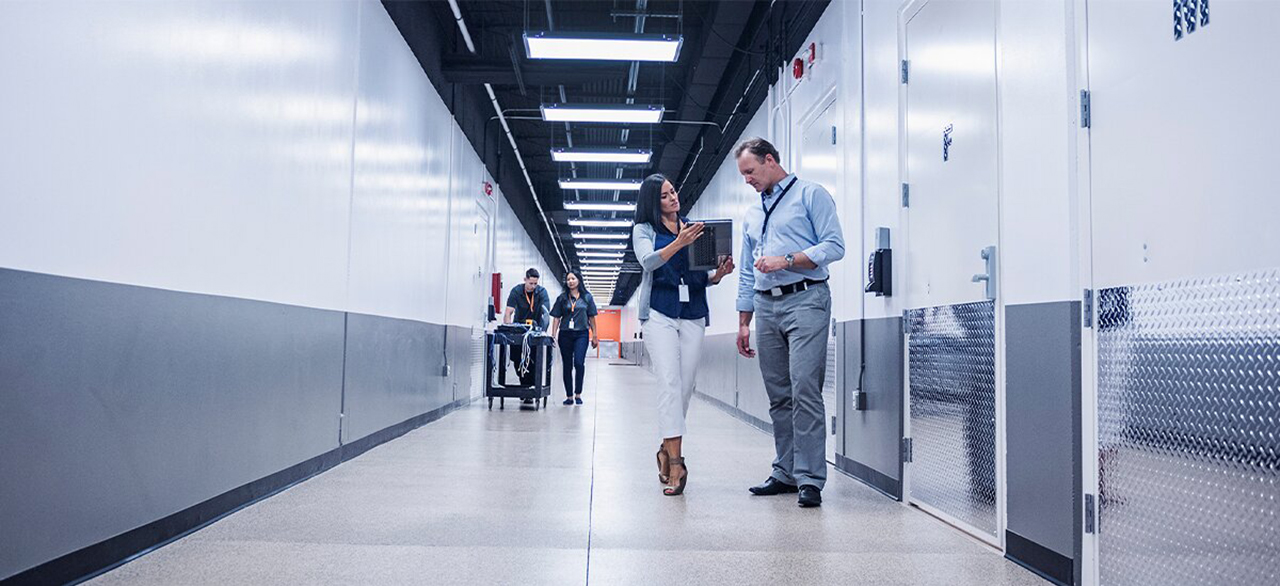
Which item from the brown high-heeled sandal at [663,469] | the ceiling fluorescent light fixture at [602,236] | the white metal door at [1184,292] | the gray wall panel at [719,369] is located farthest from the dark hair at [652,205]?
the ceiling fluorescent light fixture at [602,236]

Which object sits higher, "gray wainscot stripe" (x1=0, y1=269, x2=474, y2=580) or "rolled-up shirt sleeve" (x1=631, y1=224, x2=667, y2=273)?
"rolled-up shirt sleeve" (x1=631, y1=224, x2=667, y2=273)

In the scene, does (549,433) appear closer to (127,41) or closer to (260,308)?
(260,308)

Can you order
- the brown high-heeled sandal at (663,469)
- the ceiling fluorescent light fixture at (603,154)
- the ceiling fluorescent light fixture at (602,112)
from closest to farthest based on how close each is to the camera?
the brown high-heeled sandal at (663,469) → the ceiling fluorescent light fixture at (602,112) → the ceiling fluorescent light fixture at (603,154)

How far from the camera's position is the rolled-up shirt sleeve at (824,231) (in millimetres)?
3387

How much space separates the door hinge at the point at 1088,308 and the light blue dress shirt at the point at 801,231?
1156 millimetres

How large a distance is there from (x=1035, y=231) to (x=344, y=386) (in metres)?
3.50

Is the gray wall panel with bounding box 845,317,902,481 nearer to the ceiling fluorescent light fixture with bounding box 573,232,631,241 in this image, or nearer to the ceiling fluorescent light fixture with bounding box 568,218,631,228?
the ceiling fluorescent light fixture with bounding box 568,218,631,228

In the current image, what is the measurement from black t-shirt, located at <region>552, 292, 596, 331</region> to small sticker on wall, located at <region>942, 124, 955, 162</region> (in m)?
5.51

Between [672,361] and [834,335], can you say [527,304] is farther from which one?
[672,361]

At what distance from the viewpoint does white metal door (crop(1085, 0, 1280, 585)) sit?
5.65 feet

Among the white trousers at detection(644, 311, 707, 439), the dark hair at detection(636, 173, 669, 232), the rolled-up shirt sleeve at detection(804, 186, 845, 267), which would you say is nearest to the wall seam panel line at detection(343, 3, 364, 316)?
the dark hair at detection(636, 173, 669, 232)

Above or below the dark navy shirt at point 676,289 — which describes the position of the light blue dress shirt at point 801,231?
above

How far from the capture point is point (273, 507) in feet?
10.9

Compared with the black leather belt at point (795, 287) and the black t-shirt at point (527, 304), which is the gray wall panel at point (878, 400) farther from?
the black t-shirt at point (527, 304)
